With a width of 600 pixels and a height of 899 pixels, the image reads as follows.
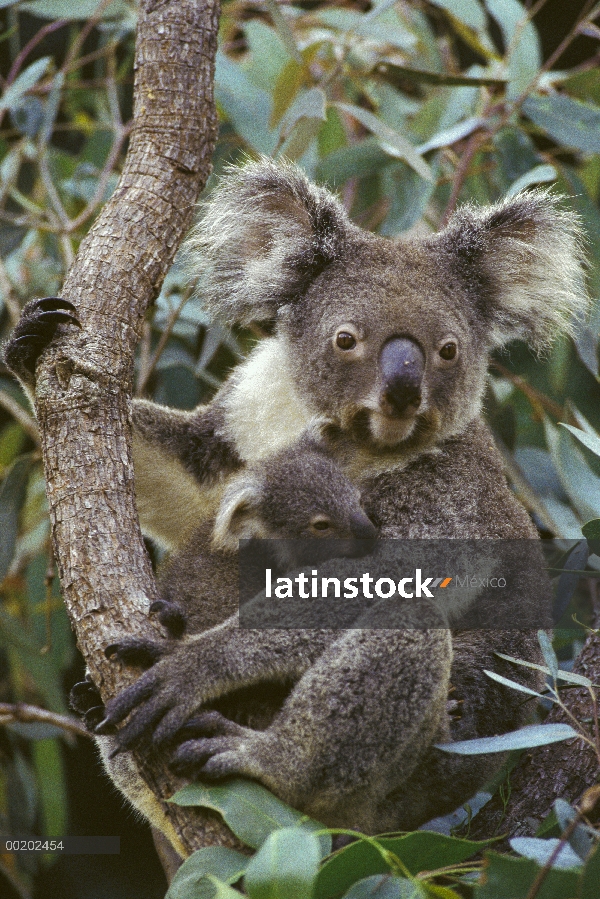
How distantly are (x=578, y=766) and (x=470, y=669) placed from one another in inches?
12.9

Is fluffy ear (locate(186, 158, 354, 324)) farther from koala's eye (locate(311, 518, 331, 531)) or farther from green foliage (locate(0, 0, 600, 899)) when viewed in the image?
koala's eye (locate(311, 518, 331, 531))

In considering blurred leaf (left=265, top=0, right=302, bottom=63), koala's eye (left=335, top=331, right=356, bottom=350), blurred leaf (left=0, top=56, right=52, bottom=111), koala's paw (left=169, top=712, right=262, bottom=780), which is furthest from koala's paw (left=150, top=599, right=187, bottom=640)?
blurred leaf (left=0, top=56, right=52, bottom=111)

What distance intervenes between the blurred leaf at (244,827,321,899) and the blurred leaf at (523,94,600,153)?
8.61 feet

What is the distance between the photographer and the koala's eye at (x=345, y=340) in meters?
2.30

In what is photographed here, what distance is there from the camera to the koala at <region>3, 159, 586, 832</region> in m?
1.85

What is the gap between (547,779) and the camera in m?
2.14

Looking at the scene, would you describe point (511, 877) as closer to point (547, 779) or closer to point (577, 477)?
point (547, 779)

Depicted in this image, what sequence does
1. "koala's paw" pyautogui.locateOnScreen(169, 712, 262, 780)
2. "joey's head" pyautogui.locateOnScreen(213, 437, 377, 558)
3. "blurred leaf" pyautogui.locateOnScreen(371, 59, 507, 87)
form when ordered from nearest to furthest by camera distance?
"koala's paw" pyautogui.locateOnScreen(169, 712, 262, 780) < "joey's head" pyautogui.locateOnScreen(213, 437, 377, 558) < "blurred leaf" pyautogui.locateOnScreen(371, 59, 507, 87)

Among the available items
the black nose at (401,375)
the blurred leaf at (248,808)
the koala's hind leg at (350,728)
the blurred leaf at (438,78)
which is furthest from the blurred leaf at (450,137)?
the blurred leaf at (248,808)

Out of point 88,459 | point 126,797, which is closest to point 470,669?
point 126,797

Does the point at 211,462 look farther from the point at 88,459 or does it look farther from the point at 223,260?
the point at 88,459

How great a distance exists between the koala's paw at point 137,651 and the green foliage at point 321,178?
1045 millimetres

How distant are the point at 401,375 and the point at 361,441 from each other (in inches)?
10.8

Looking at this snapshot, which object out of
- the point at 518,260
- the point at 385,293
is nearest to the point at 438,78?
the point at 518,260
